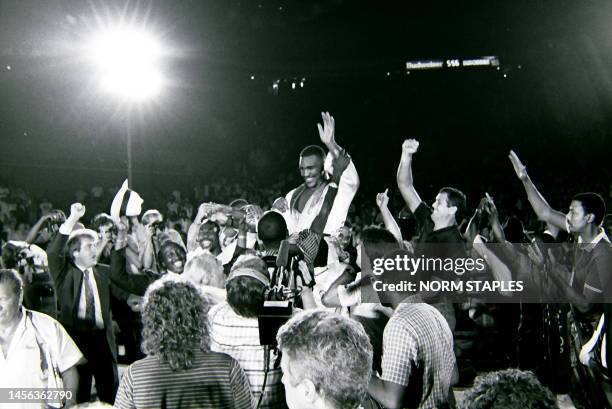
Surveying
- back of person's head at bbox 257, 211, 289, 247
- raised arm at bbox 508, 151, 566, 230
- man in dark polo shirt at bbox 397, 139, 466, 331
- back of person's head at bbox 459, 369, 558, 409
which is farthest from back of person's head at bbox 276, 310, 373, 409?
raised arm at bbox 508, 151, 566, 230

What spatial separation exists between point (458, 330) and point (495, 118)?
67.0ft

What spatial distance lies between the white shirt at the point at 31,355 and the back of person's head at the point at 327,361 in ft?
5.63

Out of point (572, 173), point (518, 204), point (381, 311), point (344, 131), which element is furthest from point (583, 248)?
point (344, 131)

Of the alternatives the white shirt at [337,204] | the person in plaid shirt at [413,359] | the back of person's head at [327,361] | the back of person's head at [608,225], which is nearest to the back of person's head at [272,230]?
the white shirt at [337,204]

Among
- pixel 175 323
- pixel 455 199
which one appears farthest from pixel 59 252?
pixel 455 199

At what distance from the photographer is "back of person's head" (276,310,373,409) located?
5.58 feet

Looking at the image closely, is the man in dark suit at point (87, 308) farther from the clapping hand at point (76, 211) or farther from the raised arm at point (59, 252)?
the clapping hand at point (76, 211)

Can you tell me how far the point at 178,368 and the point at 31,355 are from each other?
1.03 meters

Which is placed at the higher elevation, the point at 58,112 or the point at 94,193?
the point at 58,112

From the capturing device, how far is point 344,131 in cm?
2523

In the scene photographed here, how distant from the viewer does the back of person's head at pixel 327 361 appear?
1702 mm

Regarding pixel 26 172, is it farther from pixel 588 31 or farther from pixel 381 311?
pixel 588 31

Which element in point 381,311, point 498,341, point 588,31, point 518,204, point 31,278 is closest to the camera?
point 381,311

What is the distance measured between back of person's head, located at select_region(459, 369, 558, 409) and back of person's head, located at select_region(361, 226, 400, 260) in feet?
7.64
